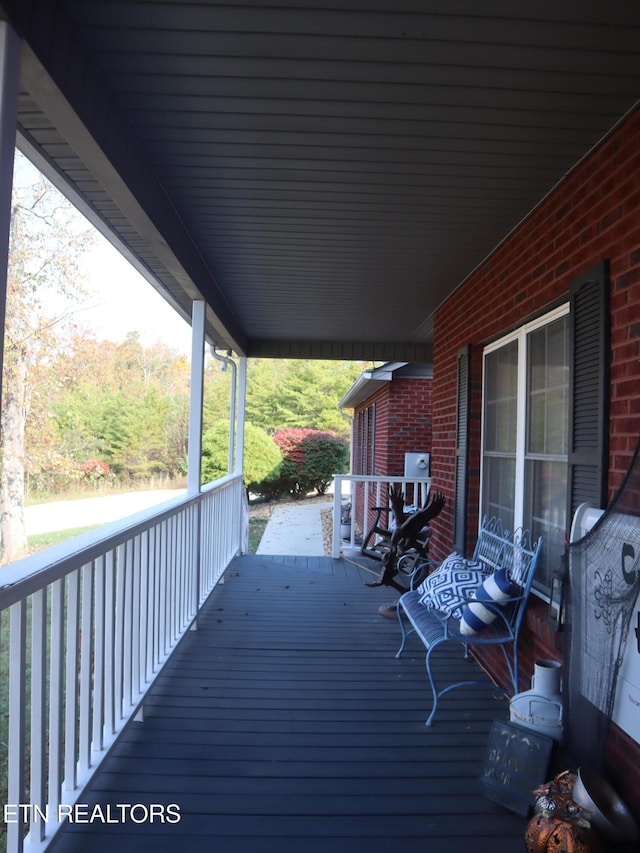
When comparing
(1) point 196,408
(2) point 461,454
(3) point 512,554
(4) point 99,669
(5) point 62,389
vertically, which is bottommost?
(4) point 99,669

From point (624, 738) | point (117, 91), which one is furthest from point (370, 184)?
point (624, 738)

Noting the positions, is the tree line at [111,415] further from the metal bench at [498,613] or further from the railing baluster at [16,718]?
the railing baluster at [16,718]

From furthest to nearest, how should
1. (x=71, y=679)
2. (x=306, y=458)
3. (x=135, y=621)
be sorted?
(x=306, y=458)
(x=135, y=621)
(x=71, y=679)

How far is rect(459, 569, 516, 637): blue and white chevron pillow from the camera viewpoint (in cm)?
277

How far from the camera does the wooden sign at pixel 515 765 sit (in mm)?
2037

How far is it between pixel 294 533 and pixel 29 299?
6.78 m

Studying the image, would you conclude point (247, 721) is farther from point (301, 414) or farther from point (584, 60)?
point (301, 414)

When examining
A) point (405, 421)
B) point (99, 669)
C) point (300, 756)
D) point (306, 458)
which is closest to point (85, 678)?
point (99, 669)

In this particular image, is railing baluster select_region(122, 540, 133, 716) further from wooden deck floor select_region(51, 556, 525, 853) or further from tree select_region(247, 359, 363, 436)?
tree select_region(247, 359, 363, 436)

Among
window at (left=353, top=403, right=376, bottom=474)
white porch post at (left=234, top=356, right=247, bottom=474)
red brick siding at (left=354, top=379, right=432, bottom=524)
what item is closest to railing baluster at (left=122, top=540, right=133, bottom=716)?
white porch post at (left=234, top=356, right=247, bottom=474)

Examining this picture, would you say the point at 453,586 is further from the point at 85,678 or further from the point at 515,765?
the point at 85,678

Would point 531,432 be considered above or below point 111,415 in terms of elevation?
below

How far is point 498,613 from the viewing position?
2.76 meters

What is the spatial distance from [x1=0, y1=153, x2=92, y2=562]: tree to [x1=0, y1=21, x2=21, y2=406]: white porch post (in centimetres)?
645
